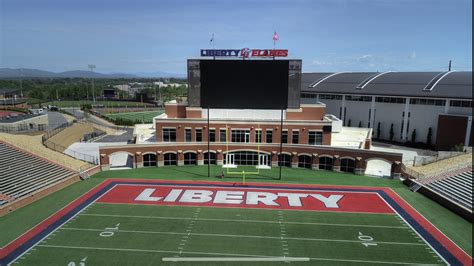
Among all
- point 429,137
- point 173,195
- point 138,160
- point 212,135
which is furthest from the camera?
point 429,137

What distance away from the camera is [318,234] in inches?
1026

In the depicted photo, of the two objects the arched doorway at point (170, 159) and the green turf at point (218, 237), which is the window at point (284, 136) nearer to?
the arched doorway at point (170, 159)

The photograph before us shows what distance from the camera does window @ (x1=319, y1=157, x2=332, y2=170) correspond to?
147ft

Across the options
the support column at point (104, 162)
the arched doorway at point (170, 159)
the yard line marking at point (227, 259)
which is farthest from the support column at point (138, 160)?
the yard line marking at point (227, 259)

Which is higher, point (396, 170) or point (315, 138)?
point (315, 138)

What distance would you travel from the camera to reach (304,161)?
46094 mm

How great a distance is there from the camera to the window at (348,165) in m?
43.8

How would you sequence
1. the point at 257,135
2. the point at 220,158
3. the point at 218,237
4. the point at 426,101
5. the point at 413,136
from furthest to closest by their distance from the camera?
the point at 413,136, the point at 426,101, the point at 257,135, the point at 220,158, the point at 218,237

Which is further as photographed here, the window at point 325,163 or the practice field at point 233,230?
the window at point 325,163

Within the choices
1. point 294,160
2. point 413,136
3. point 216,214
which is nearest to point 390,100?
point 413,136

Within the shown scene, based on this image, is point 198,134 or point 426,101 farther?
point 426,101

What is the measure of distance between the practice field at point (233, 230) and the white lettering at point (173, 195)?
4.2 inches

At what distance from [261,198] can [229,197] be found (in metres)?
3.39

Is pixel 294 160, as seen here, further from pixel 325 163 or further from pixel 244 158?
pixel 244 158
